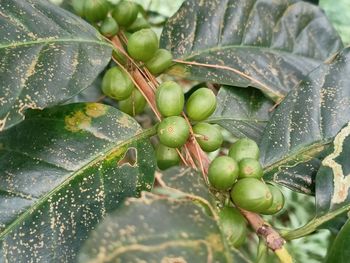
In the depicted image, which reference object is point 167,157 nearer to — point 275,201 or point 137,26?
point 275,201

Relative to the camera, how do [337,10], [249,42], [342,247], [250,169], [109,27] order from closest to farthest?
[342,247], [250,169], [109,27], [249,42], [337,10]

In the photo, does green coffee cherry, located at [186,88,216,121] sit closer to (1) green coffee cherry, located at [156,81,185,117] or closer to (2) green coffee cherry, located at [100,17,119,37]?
(1) green coffee cherry, located at [156,81,185,117]

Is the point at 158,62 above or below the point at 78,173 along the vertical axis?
above

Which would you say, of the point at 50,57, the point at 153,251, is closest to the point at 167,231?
the point at 153,251

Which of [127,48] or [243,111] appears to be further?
[243,111]

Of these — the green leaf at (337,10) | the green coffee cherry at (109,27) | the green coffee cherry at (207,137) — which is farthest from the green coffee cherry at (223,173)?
the green leaf at (337,10)

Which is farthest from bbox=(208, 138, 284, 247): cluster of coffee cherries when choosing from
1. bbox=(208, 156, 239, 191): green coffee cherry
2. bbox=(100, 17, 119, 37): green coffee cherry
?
bbox=(100, 17, 119, 37): green coffee cherry

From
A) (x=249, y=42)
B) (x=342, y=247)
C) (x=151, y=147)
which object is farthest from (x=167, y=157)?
(x=249, y=42)
